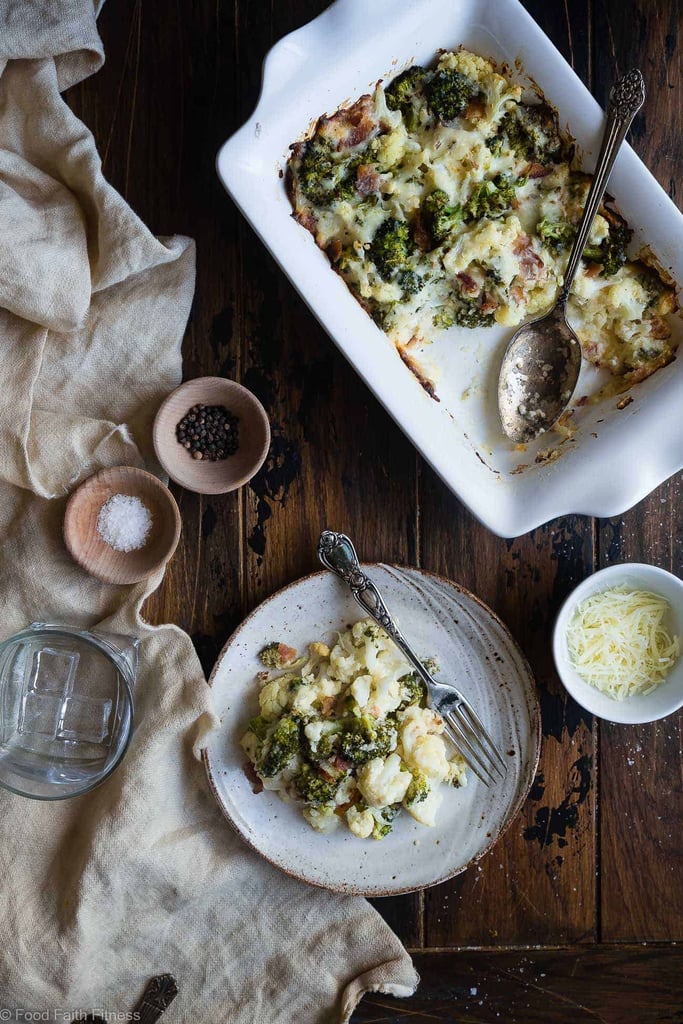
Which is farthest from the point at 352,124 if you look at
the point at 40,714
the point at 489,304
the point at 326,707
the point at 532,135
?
the point at 40,714

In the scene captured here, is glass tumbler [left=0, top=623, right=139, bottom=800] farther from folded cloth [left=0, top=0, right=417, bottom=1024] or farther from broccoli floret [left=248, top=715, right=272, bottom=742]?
broccoli floret [left=248, top=715, right=272, bottom=742]

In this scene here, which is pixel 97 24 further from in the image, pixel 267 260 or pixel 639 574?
pixel 639 574

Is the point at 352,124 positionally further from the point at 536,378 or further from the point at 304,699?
the point at 304,699

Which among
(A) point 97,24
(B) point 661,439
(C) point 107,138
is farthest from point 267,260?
(B) point 661,439

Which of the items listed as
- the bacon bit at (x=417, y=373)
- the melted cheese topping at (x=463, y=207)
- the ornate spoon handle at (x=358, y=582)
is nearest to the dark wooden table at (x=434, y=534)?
the ornate spoon handle at (x=358, y=582)

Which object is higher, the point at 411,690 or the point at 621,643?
the point at 411,690
